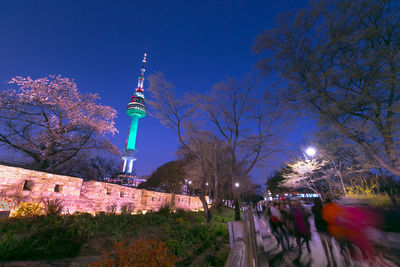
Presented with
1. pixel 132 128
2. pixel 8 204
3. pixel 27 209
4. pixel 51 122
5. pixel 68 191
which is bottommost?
pixel 27 209

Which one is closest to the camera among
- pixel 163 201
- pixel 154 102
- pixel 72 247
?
pixel 72 247

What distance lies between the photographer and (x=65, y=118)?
14.0 m

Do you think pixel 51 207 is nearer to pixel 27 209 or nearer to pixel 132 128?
pixel 27 209

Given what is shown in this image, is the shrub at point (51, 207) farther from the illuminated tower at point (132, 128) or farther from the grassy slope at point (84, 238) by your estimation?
the illuminated tower at point (132, 128)

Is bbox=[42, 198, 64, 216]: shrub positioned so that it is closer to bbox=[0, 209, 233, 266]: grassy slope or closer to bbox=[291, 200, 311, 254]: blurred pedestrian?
bbox=[0, 209, 233, 266]: grassy slope

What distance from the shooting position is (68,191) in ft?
26.6

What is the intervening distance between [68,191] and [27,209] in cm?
195

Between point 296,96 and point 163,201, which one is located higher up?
point 296,96

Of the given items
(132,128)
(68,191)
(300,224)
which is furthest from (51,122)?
(132,128)

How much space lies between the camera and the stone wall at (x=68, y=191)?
6438mm

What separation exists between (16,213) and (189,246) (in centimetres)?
633

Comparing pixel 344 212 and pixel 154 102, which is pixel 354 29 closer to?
pixel 344 212

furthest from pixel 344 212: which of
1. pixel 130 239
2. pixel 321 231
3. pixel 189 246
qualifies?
pixel 130 239

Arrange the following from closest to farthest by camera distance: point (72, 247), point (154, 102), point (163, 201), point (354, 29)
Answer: point (72, 247) < point (354, 29) < point (154, 102) < point (163, 201)
